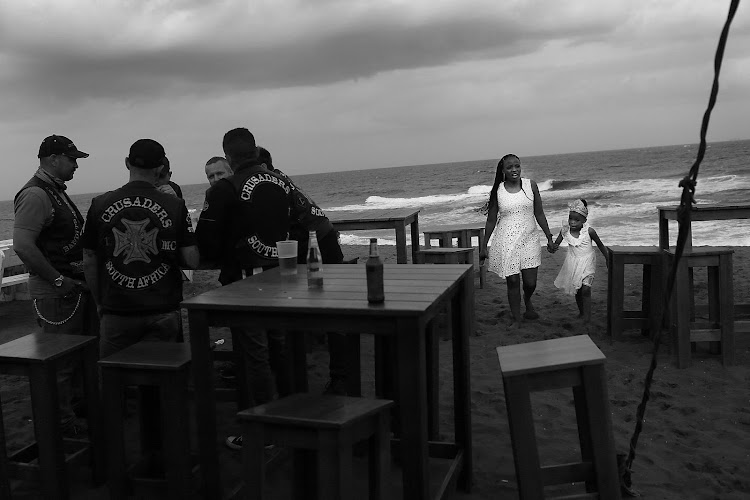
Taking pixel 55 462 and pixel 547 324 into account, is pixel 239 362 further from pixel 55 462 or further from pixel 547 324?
pixel 547 324

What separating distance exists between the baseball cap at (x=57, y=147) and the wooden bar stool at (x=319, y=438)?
229cm

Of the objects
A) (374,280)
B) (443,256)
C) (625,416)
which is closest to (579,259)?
(443,256)

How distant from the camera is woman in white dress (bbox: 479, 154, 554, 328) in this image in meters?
5.93

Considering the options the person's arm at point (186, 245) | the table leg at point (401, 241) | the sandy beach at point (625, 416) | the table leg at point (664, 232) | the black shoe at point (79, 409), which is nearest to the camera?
the sandy beach at point (625, 416)

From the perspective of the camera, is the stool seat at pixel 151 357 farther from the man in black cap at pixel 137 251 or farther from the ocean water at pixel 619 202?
the ocean water at pixel 619 202

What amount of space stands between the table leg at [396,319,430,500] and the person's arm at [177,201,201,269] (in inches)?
53.9

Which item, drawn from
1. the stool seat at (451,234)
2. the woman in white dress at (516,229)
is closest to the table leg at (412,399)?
the woman in white dress at (516,229)

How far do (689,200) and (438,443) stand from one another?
5.33ft

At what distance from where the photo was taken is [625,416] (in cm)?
389

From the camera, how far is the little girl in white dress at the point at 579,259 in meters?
5.85

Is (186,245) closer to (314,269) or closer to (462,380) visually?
(314,269)

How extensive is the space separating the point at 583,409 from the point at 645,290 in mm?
3078

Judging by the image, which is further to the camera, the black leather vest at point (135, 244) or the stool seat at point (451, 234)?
the stool seat at point (451, 234)

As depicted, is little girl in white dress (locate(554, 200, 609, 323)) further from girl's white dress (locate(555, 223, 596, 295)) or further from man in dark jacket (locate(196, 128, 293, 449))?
man in dark jacket (locate(196, 128, 293, 449))
